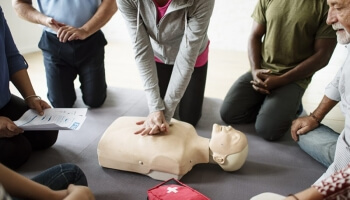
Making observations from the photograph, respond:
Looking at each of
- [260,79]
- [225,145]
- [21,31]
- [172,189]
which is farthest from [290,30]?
[21,31]

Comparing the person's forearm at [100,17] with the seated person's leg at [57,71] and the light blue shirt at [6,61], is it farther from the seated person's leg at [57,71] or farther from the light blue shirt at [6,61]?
the light blue shirt at [6,61]

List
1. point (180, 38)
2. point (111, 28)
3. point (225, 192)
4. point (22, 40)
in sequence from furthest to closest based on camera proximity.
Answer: point (111, 28), point (22, 40), point (180, 38), point (225, 192)

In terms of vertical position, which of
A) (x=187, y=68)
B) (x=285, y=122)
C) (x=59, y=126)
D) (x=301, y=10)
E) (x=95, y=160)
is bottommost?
(x=95, y=160)

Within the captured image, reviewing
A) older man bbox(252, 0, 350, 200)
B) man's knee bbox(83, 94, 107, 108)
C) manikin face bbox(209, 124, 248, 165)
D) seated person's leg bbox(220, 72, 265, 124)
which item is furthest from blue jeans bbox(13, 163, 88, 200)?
seated person's leg bbox(220, 72, 265, 124)

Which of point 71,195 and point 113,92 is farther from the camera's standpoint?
point 113,92

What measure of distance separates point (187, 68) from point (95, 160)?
0.60 m

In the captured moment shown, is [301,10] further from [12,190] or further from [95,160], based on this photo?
[12,190]

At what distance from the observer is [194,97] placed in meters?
1.57

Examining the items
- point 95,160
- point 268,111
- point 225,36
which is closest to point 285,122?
point 268,111

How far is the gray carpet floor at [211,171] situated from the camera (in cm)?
116

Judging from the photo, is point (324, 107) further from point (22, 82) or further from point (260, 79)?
point (22, 82)

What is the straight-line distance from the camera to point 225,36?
2834 millimetres

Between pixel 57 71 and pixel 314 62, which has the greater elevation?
pixel 314 62

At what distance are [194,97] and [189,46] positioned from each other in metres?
0.41
